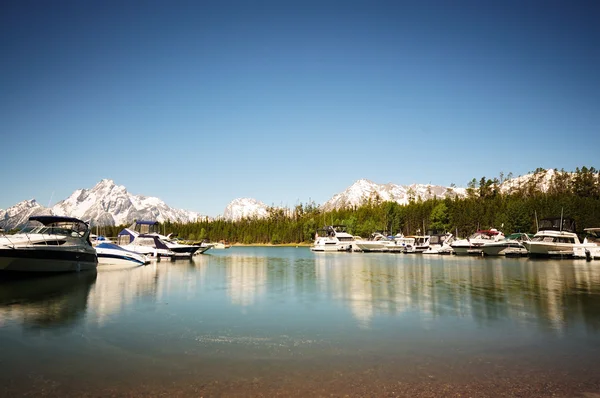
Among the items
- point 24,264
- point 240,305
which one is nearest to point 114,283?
point 24,264

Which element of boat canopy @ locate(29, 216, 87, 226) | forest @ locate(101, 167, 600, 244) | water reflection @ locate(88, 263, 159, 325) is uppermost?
forest @ locate(101, 167, 600, 244)

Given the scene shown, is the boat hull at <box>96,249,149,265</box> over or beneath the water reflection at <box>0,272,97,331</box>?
over

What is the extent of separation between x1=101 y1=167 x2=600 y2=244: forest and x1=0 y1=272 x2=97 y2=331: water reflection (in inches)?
3485

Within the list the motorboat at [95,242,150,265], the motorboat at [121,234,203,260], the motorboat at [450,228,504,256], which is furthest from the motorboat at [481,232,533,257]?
the motorboat at [95,242,150,265]

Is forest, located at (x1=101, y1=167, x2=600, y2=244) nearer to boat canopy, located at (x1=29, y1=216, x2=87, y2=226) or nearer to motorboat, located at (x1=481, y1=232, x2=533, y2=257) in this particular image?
motorboat, located at (x1=481, y1=232, x2=533, y2=257)

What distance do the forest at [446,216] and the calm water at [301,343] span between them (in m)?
86.4

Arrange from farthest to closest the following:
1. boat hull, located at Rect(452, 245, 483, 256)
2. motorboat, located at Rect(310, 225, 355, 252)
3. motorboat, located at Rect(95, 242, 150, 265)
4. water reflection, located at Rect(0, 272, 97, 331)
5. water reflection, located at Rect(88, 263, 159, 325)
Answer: motorboat, located at Rect(310, 225, 355, 252), boat hull, located at Rect(452, 245, 483, 256), motorboat, located at Rect(95, 242, 150, 265), water reflection, located at Rect(88, 263, 159, 325), water reflection, located at Rect(0, 272, 97, 331)

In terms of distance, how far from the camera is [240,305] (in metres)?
17.6

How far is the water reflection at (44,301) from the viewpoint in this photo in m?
14.0

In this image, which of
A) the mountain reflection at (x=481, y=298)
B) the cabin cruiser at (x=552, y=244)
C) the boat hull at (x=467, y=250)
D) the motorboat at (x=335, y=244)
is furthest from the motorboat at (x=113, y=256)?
the motorboat at (x=335, y=244)

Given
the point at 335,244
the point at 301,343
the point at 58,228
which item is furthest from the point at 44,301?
the point at 335,244

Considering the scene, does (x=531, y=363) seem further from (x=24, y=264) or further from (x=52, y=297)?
(x=24, y=264)

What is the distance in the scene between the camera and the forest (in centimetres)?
9775

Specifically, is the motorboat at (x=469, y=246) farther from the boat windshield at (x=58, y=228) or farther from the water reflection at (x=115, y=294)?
the boat windshield at (x=58, y=228)
